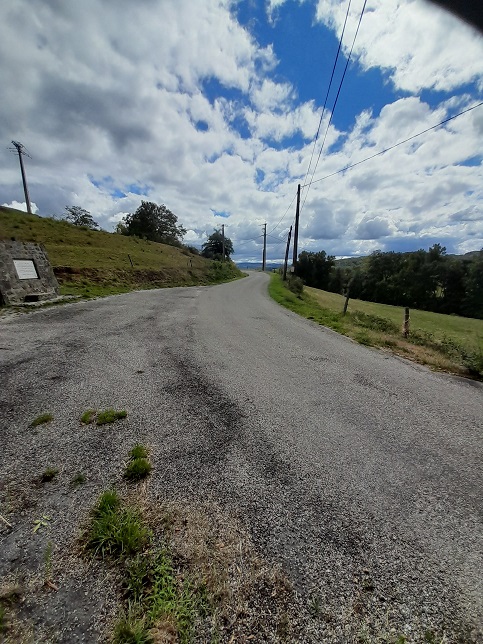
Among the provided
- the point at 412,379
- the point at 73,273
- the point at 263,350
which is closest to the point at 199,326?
the point at 263,350

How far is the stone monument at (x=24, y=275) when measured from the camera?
33.1ft

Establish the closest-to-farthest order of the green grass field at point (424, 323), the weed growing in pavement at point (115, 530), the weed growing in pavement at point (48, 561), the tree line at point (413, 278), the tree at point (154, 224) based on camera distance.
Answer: the weed growing in pavement at point (48, 561) → the weed growing in pavement at point (115, 530) → the green grass field at point (424, 323) → the tree line at point (413, 278) → the tree at point (154, 224)

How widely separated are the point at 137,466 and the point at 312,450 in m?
1.90

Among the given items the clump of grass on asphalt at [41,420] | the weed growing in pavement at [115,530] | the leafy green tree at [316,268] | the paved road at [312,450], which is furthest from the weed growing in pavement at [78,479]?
the leafy green tree at [316,268]

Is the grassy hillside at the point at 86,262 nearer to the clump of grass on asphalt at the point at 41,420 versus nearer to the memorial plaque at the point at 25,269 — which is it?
the memorial plaque at the point at 25,269

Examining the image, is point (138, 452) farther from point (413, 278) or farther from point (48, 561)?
point (413, 278)

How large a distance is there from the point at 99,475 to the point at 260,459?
160 centimetres

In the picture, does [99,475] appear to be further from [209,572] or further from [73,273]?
[73,273]

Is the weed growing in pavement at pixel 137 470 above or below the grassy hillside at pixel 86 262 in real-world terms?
below

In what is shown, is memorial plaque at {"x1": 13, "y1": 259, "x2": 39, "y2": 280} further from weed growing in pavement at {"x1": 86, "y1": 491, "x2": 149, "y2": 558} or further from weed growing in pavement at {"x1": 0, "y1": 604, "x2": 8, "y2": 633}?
weed growing in pavement at {"x1": 0, "y1": 604, "x2": 8, "y2": 633}

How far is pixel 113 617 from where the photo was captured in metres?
1.54

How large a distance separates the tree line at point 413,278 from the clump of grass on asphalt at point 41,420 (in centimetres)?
4073

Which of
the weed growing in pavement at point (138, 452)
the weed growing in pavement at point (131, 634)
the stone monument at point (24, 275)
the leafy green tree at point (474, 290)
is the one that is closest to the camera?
the weed growing in pavement at point (131, 634)

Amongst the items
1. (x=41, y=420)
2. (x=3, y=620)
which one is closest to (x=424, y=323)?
(x=41, y=420)
